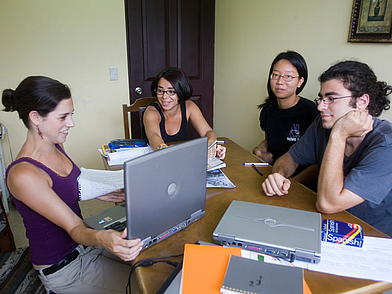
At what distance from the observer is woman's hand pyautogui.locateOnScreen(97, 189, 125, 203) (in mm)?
1273

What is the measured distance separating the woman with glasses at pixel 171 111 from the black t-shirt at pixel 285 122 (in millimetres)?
450

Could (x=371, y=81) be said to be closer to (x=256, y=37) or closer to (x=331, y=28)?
(x=331, y=28)

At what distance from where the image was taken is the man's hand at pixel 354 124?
117 cm

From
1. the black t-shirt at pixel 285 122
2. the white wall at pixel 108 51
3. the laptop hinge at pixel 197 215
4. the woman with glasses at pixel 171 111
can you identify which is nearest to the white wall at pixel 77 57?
the white wall at pixel 108 51

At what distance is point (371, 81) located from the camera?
1234 mm

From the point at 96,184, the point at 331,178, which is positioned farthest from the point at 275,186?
the point at 96,184

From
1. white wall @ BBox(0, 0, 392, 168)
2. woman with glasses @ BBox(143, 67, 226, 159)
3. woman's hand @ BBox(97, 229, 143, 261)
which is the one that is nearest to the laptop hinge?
woman's hand @ BBox(97, 229, 143, 261)

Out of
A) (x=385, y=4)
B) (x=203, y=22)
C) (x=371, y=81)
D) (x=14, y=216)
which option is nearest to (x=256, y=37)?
(x=203, y=22)

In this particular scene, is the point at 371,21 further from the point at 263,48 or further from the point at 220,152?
the point at 220,152

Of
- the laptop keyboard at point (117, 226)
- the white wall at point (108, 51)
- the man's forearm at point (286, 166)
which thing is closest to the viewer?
the laptop keyboard at point (117, 226)

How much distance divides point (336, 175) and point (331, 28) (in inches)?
50.6

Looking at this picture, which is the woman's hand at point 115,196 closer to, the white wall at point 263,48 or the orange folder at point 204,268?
the orange folder at point 204,268

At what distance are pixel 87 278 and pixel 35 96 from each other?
0.67 metres

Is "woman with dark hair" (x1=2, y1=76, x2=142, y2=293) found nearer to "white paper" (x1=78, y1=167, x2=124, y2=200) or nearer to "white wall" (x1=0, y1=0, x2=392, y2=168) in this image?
"white paper" (x1=78, y1=167, x2=124, y2=200)
